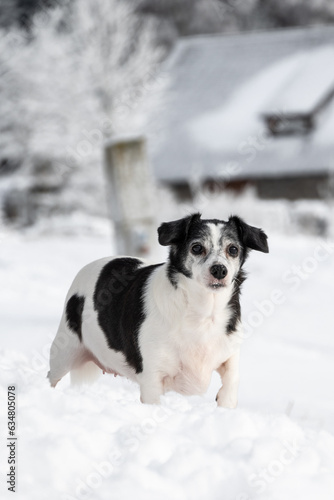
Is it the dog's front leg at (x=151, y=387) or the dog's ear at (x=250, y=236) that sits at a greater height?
the dog's ear at (x=250, y=236)

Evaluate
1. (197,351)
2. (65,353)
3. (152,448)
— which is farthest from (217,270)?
(65,353)

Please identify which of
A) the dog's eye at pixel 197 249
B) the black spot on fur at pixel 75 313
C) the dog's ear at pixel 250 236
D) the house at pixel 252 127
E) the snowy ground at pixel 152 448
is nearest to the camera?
the snowy ground at pixel 152 448

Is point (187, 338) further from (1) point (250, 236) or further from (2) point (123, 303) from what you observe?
(1) point (250, 236)

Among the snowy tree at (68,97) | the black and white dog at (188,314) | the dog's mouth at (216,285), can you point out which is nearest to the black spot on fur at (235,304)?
the black and white dog at (188,314)

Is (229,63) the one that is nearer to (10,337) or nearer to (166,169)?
(166,169)

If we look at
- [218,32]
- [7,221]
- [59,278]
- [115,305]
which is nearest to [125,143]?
[59,278]

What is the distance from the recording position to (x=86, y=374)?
14.9 ft

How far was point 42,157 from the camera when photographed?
20.3 meters

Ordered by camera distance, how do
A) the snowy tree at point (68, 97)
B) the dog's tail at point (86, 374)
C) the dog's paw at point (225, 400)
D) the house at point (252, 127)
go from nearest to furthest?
1. the dog's paw at point (225, 400)
2. the dog's tail at point (86, 374)
3. the snowy tree at point (68, 97)
4. the house at point (252, 127)

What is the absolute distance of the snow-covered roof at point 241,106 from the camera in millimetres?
20656

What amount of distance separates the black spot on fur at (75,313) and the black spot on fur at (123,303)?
5.6 inches

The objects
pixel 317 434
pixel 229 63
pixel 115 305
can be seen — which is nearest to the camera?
pixel 317 434

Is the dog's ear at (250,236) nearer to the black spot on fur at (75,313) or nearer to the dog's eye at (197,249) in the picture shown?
the dog's eye at (197,249)

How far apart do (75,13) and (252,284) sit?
12.6 metres
